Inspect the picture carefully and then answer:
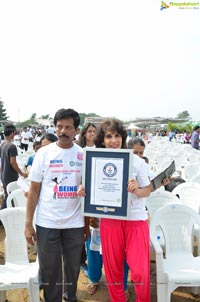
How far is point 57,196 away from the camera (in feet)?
7.59

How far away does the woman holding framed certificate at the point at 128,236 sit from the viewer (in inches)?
90.7

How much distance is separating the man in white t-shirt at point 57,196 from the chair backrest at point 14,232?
620 millimetres

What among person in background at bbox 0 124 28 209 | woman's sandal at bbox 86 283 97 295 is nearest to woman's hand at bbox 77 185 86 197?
woman's sandal at bbox 86 283 97 295

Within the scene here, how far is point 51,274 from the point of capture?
2.49 meters

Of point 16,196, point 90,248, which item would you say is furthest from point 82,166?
point 16,196

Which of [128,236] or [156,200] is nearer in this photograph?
[128,236]

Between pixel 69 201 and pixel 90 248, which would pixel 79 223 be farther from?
pixel 90 248

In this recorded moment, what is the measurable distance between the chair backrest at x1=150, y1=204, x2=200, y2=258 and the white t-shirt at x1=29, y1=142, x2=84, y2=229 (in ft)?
3.76

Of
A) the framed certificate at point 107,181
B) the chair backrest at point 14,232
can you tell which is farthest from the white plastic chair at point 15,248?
the framed certificate at point 107,181

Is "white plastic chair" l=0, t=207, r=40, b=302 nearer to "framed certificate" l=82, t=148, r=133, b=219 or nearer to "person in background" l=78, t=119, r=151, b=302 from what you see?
"person in background" l=78, t=119, r=151, b=302

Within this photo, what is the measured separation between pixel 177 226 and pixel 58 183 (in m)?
1.51

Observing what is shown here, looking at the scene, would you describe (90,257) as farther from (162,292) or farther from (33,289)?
(162,292)

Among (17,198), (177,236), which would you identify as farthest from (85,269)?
(17,198)

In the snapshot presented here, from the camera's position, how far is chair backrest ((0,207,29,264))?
3016 mm
